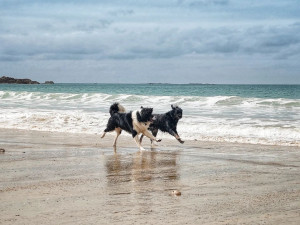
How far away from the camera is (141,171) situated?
8.01m

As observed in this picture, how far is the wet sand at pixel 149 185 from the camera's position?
4.95 meters

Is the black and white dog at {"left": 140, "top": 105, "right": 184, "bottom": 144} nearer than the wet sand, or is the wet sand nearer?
the wet sand

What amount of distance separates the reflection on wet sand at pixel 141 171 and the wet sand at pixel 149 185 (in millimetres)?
14

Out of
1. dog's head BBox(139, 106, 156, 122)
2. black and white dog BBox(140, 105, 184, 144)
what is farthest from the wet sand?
black and white dog BBox(140, 105, 184, 144)

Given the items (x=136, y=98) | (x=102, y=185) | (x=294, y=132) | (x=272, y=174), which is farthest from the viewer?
(x=136, y=98)

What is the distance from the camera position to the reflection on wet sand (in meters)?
6.66

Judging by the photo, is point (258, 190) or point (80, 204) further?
point (258, 190)

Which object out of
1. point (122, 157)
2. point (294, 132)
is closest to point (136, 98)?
point (294, 132)

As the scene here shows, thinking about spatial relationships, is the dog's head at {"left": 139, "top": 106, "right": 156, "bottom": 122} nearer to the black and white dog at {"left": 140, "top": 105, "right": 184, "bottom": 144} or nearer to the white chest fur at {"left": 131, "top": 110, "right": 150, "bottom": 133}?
the white chest fur at {"left": 131, "top": 110, "right": 150, "bottom": 133}

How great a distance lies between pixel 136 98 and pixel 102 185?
3516 cm

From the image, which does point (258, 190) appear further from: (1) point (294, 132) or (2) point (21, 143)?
(1) point (294, 132)

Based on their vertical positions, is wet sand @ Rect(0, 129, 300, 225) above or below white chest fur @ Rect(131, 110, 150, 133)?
below

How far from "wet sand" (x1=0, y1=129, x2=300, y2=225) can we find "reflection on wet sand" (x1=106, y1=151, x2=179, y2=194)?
0.04 feet

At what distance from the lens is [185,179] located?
7.21m
